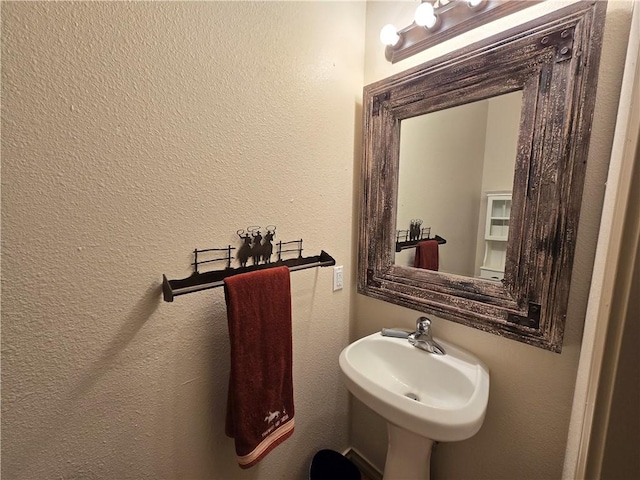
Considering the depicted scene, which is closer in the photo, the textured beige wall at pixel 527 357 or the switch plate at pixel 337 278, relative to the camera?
the textured beige wall at pixel 527 357

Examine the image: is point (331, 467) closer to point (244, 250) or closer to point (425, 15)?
point (244, 250)

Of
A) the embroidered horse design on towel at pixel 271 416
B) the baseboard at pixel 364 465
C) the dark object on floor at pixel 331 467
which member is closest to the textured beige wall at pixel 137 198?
the embroidered horse design on towel at pixel 271 416

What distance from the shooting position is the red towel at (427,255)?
3.42 ft

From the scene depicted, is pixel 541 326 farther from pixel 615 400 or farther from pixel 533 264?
pixel 615 400

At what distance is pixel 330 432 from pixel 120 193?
53.8 inches

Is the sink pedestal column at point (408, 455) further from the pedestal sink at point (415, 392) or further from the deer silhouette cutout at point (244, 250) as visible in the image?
the deer silhouette cutout at point (244, 250)

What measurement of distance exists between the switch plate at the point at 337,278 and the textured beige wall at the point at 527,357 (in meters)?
0.26

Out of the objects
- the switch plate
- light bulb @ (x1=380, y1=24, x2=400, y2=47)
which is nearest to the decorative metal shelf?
the switch plate

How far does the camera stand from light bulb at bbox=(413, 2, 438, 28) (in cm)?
90

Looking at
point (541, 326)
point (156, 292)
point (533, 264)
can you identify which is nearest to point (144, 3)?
point (156, 292)

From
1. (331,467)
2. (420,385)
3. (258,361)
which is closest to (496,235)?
(420,385)

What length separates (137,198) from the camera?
65cm

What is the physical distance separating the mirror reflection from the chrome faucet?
225 mm

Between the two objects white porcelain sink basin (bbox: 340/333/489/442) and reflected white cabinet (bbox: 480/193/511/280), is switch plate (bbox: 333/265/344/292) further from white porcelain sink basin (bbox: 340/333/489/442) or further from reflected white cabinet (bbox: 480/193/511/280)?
reflected white cabinet (bbox: 480/193/511/280)
